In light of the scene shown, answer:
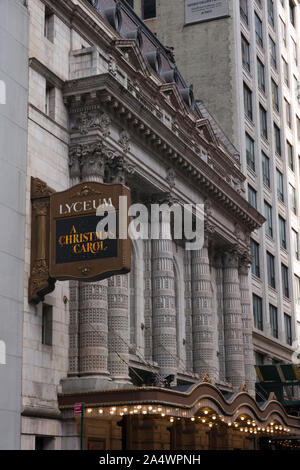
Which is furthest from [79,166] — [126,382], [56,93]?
[126,382]

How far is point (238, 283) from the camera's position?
51312 mm

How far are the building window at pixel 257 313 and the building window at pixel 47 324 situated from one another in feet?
92.8

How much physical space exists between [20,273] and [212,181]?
1836 cm

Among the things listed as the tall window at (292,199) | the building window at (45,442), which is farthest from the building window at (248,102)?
the building window at (45,442)

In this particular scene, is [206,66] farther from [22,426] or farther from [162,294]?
[22,426]

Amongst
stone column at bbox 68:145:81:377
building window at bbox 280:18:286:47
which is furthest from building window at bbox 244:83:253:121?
stone column at bbox 68:145:81:377

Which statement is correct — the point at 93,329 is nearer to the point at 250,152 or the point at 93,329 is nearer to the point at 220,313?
the point at 220,313

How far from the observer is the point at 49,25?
3631cm

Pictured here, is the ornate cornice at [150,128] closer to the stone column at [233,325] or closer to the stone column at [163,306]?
the stone column at [233,325]

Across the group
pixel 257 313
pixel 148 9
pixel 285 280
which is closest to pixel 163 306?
pixel 257 313

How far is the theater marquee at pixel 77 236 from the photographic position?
98.6 feet

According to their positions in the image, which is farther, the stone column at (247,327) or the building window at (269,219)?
the building window at (269,219)

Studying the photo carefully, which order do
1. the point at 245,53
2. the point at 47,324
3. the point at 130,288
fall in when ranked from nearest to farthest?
the point at 47,324 < the point at 130,288 < the point at 245,53

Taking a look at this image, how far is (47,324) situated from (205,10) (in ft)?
126
